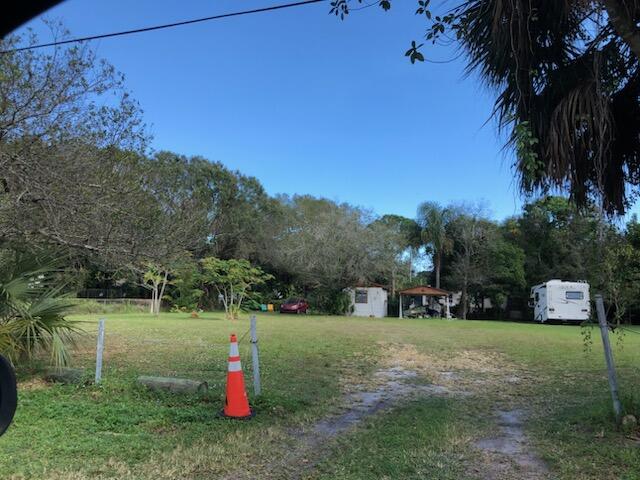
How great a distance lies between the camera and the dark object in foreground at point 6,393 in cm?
280

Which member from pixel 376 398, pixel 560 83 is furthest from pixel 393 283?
pixel 560 83

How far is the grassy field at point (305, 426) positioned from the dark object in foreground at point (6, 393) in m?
1.60

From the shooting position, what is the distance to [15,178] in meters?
8.09

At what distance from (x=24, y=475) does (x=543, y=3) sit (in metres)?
5.89

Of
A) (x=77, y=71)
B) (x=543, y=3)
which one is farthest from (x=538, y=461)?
(x=77, y=71)

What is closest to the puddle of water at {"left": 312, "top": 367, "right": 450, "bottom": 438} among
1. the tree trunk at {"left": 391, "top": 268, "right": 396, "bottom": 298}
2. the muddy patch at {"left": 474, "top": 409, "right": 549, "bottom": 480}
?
the muddy patch at {"left": 474, "top": 409, "right": 549, "bottom": 480}

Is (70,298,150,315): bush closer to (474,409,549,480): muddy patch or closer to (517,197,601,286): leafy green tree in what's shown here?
(517,197,601,286): leafy green tree

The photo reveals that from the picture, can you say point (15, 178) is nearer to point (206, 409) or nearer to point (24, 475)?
point (206, 409)

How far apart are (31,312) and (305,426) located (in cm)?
424

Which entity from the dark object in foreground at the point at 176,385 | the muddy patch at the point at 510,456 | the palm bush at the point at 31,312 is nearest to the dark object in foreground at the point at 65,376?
the palm bush at the point at 31,312

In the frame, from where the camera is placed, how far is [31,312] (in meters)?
7.41

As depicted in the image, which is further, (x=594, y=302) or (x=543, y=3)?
(x=594, y=302)

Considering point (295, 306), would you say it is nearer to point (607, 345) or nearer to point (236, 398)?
point (236, 398)

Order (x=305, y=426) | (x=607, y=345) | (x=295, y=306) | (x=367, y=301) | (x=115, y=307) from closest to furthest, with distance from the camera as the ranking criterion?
(x=607, y=345), (x=305, y=426), (x=115, y=307), (x=295, y=306), (x=367, y=301)
